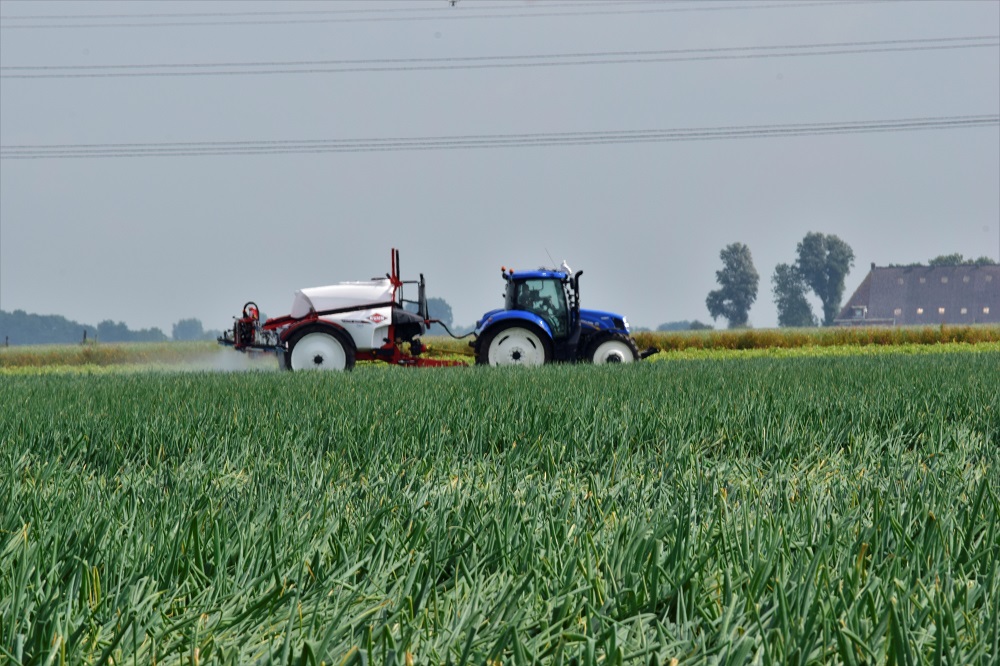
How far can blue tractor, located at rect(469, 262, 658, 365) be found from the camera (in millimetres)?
12742

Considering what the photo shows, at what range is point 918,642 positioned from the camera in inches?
52.8

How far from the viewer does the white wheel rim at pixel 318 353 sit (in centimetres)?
1293

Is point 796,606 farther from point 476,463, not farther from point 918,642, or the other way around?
point 476,463

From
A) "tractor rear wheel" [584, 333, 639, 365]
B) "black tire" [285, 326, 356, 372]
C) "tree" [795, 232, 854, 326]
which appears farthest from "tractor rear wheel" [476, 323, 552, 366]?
"tree" [795, 232, 854, 326]

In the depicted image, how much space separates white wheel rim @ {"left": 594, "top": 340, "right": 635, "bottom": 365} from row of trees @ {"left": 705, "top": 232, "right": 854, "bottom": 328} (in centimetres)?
7596

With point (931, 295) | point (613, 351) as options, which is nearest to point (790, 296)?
point (931, 295)

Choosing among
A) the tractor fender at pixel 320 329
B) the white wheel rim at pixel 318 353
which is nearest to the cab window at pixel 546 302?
the tractor fender at pixel 320 329

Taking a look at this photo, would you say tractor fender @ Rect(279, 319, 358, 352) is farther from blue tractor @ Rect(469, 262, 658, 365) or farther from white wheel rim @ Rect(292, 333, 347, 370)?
blue tractor @ Rect(469, 262, 658, 365)

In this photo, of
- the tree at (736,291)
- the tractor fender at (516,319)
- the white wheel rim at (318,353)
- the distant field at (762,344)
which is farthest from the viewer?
the tree at (736,291)

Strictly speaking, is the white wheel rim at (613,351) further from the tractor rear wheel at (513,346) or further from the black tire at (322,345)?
the black tire at (322,345)

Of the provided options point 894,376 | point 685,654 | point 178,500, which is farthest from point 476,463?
point 894,376

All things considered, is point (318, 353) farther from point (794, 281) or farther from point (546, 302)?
point (794, 281)

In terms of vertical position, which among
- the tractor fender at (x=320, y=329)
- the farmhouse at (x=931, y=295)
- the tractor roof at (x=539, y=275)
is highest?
the farmhouse at (x=931, y=295)

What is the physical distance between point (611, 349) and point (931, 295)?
230 ft
